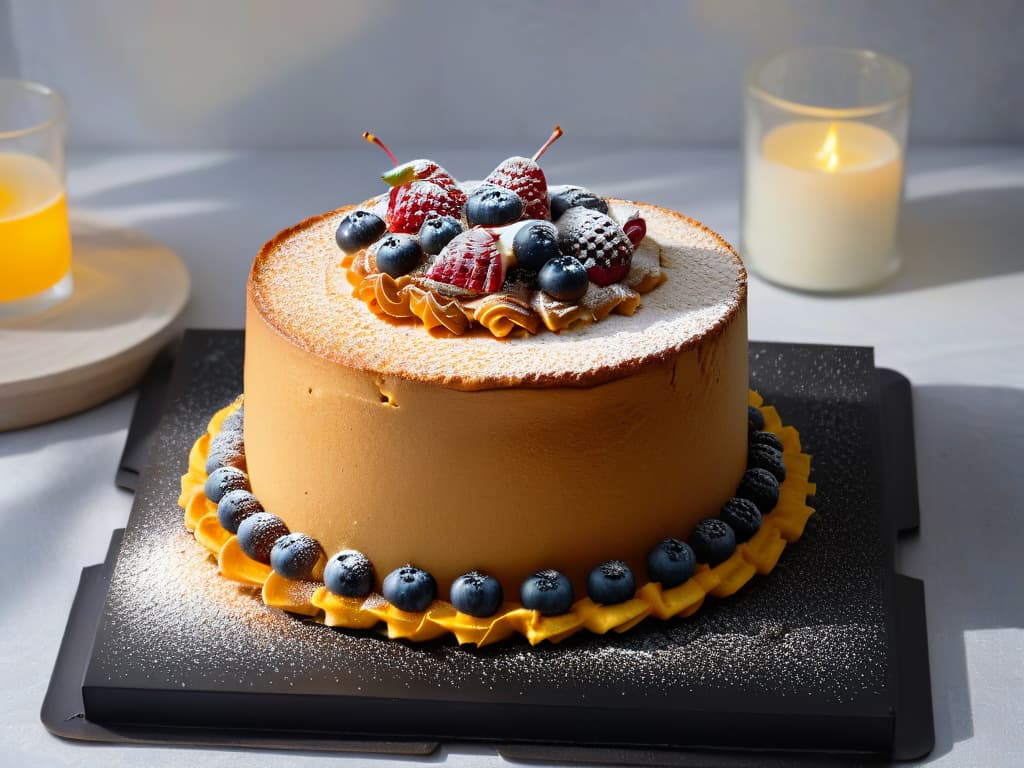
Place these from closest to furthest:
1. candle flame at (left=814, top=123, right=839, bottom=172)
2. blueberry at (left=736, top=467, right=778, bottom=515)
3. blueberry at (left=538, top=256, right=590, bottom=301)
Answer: blueberry at (left=538, top=256, right=590, bottom=301) < blueberry at (left=736, top=467, right=778, bottom=515) < candle flame at (left=814, top=123, right=839, bottom=172)

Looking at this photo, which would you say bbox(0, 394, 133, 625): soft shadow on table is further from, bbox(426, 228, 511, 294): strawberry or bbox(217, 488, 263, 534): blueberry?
bbox(426, 228, 511, 294): strawberry

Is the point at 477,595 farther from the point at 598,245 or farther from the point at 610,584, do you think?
the point at 598,245

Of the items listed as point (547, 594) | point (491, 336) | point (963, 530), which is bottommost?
point (963, 530)

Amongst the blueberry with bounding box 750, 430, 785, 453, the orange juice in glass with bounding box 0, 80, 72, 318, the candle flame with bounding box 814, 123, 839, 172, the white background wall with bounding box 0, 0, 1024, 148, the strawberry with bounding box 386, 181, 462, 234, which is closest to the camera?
the strawberry with bounding box 386, 181, 462, 234

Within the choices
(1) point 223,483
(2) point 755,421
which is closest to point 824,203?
(2) point 755,421

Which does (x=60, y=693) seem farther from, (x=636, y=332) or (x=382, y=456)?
(x=636, y=332)

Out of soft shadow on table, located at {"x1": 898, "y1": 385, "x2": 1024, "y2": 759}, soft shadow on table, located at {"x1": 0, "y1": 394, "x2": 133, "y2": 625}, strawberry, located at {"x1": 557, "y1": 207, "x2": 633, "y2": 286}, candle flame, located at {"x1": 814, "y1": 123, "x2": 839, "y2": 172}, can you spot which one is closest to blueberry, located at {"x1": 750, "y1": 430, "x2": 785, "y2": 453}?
soft shadow on table, located at {"x1": 898, "y1": 385, "x2": 1024, "y2": 759}
